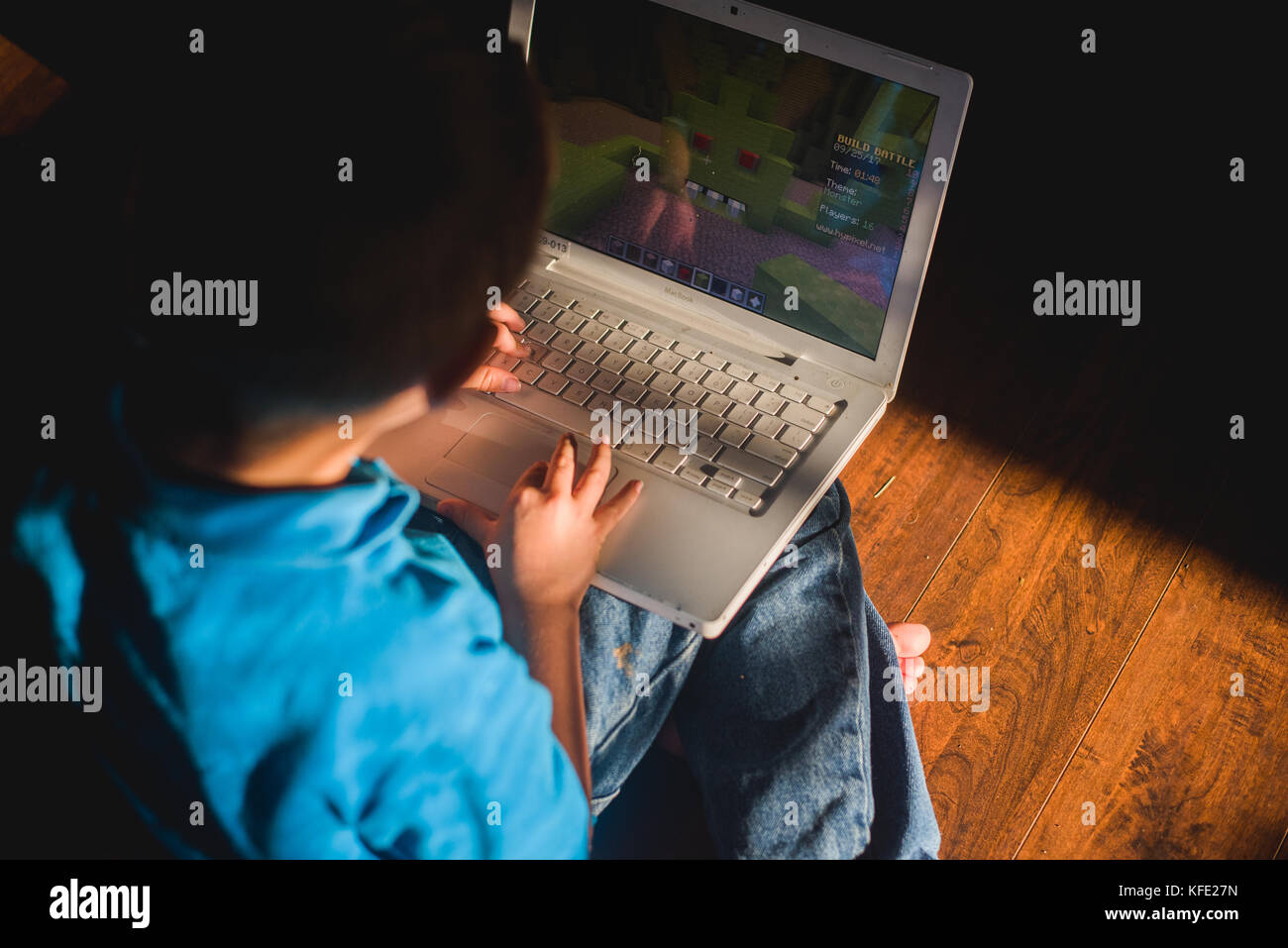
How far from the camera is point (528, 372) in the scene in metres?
1.04

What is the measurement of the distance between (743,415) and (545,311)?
24 cm

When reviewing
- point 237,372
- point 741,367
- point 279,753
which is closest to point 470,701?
point 279,753

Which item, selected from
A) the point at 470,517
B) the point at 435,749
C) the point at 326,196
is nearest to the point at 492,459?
the point at 470,517

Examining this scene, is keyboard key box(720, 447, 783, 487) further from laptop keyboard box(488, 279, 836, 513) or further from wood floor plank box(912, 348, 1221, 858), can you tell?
wood floor plank box(912, 348, 1221, 858)

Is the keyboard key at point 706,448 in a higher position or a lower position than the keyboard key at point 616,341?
lower

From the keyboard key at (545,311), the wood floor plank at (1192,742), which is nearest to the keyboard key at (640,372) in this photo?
the keyboard key at (545,311)

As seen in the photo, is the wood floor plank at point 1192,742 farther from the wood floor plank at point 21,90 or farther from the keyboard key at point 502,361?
the wood floor plank at point 21,90

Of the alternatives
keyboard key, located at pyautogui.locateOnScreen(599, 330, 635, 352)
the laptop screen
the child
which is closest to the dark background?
the laptop screen

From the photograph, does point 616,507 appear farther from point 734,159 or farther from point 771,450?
point 734,159

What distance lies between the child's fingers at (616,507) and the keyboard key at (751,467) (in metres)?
0.09

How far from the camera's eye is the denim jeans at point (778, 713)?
88cm

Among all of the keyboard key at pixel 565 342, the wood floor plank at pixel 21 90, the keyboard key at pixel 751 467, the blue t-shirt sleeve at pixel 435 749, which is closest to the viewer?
the blue t-shirt sleeve at pixel 435 749

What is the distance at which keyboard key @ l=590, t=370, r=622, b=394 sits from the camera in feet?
3.37
